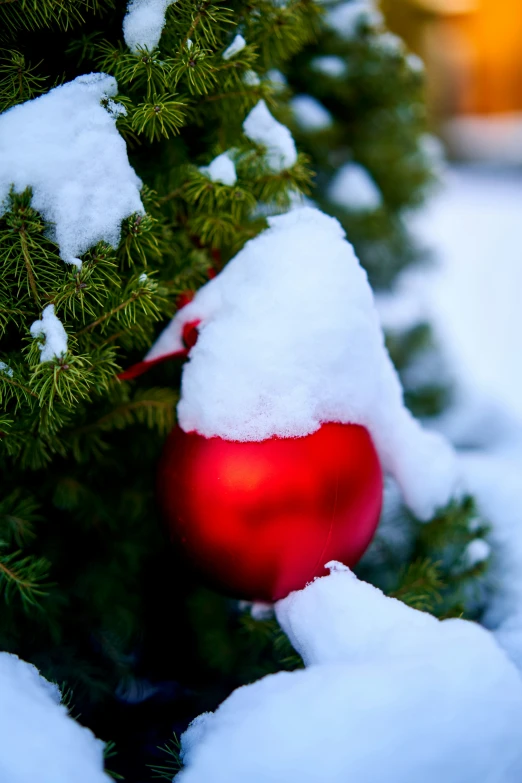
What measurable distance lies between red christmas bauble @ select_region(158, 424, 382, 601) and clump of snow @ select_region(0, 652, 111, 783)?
0.59 ft

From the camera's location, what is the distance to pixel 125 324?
523 millimetres

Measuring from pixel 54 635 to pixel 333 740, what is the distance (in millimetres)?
329

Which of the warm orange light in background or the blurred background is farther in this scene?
the warm orange light in background

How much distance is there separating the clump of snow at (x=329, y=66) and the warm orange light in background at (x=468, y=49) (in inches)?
177

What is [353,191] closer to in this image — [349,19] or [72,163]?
[349,19]

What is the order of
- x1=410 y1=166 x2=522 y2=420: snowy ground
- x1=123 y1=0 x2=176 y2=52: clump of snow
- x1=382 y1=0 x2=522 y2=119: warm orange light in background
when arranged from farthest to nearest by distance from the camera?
x1=382 y1=0 x2=522 y2=119: warm orange light in background, x1=410 y1=166 x2=522 y2=420: snowy ground, x1=123 y1=0 x2=176 y2=52: clump of snow

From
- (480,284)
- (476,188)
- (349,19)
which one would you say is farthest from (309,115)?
(476,188)

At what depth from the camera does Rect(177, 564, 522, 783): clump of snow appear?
1.31 ft

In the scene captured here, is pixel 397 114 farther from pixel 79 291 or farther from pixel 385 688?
pixel 385 688

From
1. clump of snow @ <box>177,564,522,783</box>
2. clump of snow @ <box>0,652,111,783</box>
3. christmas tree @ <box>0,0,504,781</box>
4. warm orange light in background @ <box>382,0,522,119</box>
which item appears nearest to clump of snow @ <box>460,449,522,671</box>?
christmas tree @ <box>0,0,504,781</box>

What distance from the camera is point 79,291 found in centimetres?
48

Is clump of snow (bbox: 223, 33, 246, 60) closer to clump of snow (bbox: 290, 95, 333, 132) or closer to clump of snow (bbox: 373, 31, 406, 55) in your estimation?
clump of snow (bbox: 290, 95, 333, 132)

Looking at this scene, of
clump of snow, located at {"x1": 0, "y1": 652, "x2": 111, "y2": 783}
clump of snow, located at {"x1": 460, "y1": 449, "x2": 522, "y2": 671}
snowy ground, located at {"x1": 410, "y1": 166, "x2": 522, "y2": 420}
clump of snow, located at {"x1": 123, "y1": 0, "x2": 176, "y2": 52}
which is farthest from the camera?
snowy ground, located at {"x1": 410, "y1": 166, "x2": 522, "y2": 420}

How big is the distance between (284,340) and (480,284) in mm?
2423
